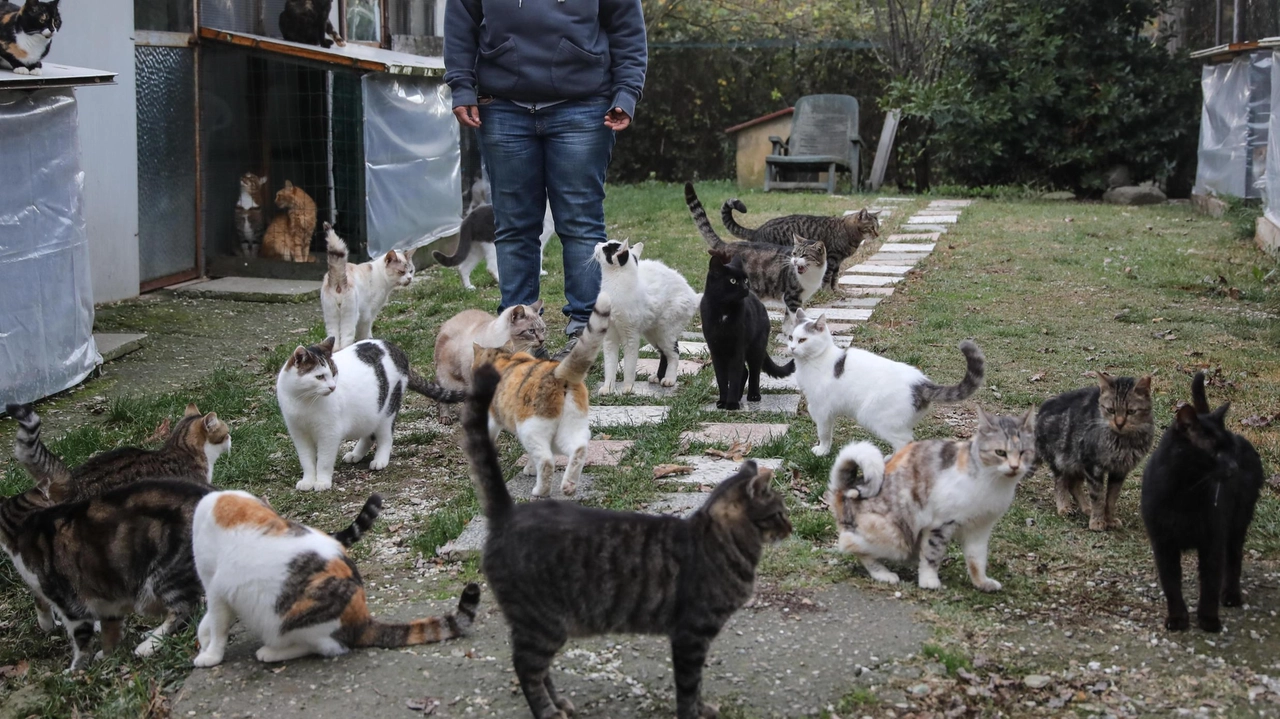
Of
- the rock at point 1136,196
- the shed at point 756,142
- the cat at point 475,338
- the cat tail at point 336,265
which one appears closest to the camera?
the cat at point 475,338

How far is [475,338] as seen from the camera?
19.7 ft

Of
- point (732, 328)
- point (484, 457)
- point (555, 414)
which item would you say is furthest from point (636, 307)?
point (484, 457)

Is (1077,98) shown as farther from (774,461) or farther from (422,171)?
(774,461)

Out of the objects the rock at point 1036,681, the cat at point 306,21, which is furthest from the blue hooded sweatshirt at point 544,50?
the cat at point 306,21

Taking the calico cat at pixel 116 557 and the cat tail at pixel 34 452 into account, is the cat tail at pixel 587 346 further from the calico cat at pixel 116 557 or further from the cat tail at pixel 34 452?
the cat tail at pixel 34 452

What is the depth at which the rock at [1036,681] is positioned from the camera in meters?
3.23

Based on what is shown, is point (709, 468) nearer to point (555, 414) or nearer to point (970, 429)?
point (555, 414)

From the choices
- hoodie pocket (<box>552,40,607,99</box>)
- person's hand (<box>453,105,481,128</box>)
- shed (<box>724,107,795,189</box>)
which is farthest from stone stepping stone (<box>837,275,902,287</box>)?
shed (<box>724,107,795,189</box>)

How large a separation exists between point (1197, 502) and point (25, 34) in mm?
5966

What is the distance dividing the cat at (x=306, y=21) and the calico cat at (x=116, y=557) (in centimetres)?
737

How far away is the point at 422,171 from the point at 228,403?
222 inches

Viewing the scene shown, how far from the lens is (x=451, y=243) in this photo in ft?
40.2

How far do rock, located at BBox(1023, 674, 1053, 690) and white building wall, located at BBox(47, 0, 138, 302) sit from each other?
24.3 feet

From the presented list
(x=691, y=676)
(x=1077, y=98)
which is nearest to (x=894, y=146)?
(x=1077, y=98)
